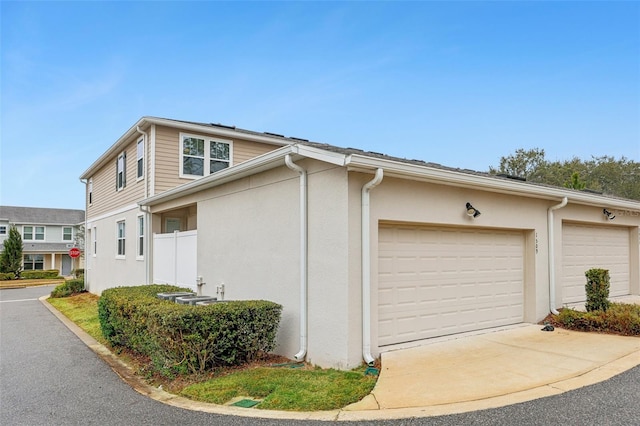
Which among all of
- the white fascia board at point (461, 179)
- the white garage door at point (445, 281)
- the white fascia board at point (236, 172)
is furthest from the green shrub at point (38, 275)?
the white fascia board at point (461, 179)

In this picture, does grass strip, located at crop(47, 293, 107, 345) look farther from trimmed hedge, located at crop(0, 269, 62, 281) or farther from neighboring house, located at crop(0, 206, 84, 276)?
neighboring house, located at crop(0, 206, 84, 276)

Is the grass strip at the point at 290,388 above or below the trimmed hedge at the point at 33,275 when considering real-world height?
above

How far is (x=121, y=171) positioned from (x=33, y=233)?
28.8 m

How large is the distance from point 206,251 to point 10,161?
18.8m

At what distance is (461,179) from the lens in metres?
6.57

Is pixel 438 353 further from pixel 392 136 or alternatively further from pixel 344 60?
pixel 392 136

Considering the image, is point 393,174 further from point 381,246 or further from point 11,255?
point 11,255

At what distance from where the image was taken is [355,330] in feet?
18.2

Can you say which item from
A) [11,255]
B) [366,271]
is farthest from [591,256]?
[11,255]

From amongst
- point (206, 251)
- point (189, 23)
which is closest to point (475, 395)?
point (206, 251)

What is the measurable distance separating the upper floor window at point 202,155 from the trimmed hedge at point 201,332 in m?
7.32

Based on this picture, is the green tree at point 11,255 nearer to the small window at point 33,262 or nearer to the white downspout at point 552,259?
the small window at point 33,262

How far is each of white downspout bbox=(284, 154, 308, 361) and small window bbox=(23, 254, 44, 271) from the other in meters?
39.3

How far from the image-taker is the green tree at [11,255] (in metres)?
30.6
